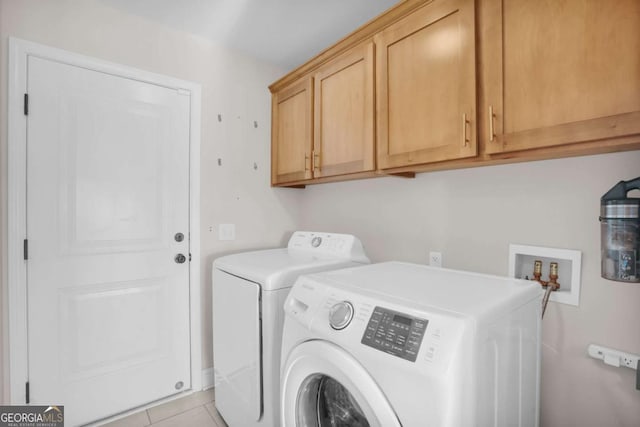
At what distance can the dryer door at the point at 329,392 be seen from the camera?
0.78m

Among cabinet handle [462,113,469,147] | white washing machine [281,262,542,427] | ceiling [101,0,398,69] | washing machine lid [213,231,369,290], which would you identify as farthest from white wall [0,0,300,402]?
cabinet handle [462,113,469,147]

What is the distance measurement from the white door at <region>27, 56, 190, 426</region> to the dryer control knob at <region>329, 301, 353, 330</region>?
4.74ft

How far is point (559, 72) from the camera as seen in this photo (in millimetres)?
966

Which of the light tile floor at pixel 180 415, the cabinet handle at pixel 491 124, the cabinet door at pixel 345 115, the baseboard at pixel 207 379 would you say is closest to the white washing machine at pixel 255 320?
the light tile floor at pixel 180 415

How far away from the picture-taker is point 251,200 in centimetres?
232

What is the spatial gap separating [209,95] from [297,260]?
135 cm

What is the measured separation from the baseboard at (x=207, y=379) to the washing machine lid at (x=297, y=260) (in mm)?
863

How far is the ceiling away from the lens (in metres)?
1.71

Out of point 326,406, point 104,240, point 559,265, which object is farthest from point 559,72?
point 104,240

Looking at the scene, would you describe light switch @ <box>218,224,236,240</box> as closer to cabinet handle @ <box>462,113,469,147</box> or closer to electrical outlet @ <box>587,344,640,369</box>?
cabinet handle @ <box>462,113,469,147</box>

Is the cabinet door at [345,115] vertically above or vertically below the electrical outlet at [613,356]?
above

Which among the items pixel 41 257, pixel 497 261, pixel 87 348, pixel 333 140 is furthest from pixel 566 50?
pixel 87 348

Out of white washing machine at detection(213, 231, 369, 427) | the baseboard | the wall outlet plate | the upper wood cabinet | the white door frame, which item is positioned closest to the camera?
the wall outlet plate

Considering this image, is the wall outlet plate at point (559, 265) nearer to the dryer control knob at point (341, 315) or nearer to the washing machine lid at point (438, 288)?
the washing machine lid at point (438, 288)
